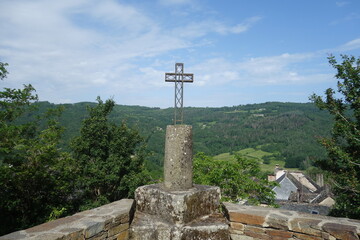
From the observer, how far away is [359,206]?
25.8 feet

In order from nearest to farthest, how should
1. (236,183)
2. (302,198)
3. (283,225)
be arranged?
(283,225)
(236,183)
(302,198)

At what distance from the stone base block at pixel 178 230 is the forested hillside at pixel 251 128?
4386 centimetres

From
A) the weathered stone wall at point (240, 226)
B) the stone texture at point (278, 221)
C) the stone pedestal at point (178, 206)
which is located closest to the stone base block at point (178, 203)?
the stone pedestal at point (178, 206)

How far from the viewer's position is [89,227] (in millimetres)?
2488

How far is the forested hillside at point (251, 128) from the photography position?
68.2m

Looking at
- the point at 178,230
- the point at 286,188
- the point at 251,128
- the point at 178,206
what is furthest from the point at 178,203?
Result: the point at 251,128

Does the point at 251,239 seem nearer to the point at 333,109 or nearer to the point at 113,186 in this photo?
the point at 333,109

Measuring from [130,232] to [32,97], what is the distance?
1173 cm

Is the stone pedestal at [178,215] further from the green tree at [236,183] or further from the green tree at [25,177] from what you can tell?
the green tree at [236,183]

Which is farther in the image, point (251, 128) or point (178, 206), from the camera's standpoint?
point (251, 128)

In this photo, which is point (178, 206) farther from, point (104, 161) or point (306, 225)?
point (104, 161)

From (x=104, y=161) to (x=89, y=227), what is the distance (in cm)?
1506

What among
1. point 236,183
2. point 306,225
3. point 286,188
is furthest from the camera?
point 286,188

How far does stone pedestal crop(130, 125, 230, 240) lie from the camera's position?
2.67 meters
